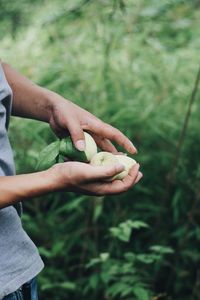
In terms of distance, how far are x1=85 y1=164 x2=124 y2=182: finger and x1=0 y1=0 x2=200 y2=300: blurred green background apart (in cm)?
123

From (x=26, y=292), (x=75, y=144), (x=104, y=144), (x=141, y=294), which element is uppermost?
(x=75, y=144)

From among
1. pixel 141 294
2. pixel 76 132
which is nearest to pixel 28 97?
pixel 76 132

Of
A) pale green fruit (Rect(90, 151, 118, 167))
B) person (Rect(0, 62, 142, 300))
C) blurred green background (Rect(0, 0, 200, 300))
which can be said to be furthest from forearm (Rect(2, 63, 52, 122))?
blurred green background (Rect(0, 0, 200, 300))

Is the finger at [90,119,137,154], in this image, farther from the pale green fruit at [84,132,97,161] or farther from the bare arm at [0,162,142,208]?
the bare arm at [0,162,142,208]

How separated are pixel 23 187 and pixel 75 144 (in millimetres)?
242

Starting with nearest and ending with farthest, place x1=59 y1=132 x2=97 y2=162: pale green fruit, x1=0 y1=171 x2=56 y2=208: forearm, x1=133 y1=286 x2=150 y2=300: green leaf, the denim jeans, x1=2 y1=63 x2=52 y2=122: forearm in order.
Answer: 1. x1=0 y1=171 x2=56 y2=208: forearm
2. the denim jeans
3. x1=59 y1=132 x2=97 y2=162: pale green fruit
4. x1=2 y1=63 x2=52 y2=122: forearm
5. x1=133 y1=286 x2=150 y2=300: green leaf

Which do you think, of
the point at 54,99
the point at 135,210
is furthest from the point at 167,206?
the point at 54,99

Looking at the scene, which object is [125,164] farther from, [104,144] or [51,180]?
[51,180]

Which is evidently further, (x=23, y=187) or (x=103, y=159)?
(x=103, y=159)

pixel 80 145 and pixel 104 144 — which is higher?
pixel 80 145

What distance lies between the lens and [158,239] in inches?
111

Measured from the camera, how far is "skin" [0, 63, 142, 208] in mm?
1224

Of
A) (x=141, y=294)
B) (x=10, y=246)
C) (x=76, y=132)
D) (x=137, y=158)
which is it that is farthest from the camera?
(x=137, y=158)

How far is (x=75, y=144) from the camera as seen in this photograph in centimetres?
141
